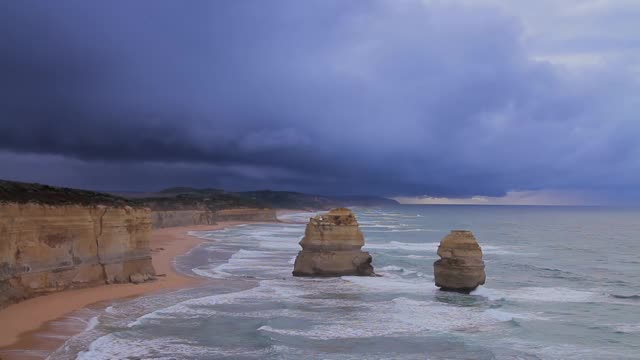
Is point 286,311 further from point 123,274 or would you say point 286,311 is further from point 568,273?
point 568,273

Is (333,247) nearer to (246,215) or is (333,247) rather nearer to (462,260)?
Answer: (462,260)

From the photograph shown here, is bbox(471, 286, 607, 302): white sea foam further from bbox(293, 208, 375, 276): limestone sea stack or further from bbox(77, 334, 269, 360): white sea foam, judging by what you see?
bbox(77, 334, 269, 360): white sea foam

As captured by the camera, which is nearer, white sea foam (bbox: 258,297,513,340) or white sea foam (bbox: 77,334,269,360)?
white sea foam (bbox: 77,334,269,360)

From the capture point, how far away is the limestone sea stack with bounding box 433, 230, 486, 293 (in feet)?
79.4

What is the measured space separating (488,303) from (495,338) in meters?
5.74

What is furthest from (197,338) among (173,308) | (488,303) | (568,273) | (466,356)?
(568,273)

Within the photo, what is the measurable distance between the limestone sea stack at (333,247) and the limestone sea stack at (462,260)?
478 centimetres

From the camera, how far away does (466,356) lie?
51.0 feet

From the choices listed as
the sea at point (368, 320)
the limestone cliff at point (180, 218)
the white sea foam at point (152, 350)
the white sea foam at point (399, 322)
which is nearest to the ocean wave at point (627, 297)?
the sea at point (368, 320)

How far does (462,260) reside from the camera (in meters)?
24.5

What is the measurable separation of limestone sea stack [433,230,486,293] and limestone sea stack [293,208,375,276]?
4.78 metres

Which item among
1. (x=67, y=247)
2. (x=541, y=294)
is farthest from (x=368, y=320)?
(x=67, y=247)

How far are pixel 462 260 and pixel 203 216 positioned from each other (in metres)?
70.1

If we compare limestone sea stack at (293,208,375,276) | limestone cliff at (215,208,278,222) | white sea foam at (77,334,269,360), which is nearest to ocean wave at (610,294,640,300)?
limestone sea stack at (293,208,375,276)
